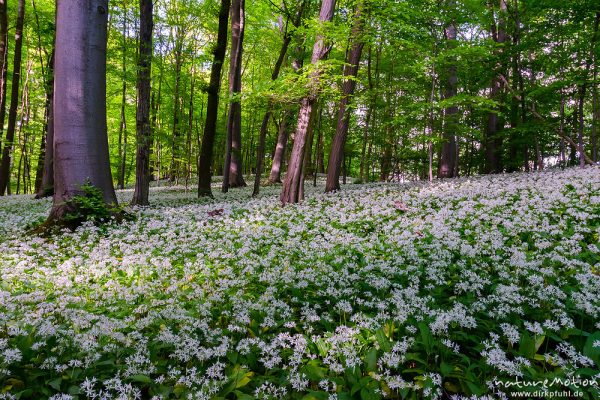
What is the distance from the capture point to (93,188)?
24.3 feet

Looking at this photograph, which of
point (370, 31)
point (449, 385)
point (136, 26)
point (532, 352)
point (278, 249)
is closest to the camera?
point (449, 385)

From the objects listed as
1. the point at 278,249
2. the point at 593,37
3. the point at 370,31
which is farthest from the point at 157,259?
the point at 593,37

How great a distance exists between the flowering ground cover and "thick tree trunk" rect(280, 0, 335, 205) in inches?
144

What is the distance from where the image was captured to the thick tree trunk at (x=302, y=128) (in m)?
9.77

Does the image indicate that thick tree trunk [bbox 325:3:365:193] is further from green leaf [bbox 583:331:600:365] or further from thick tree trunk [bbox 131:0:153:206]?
green leaf [bbox 583:331:600:365]

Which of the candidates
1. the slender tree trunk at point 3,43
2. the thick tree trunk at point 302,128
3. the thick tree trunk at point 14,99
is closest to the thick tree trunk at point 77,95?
the thick tree trunk at point 302,128

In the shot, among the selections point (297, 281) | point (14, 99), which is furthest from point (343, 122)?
point (14, 99)

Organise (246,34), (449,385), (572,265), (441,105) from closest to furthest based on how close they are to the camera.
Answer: (449,385), (572,265), (441,105), (246,34)

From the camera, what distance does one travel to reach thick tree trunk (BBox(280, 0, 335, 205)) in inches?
385

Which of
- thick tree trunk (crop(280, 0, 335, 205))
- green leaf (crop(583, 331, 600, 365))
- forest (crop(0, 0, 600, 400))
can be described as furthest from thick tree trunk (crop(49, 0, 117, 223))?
green leaf (crop(583, 331, 600, 365))

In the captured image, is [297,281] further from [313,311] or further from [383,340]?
[383,340]

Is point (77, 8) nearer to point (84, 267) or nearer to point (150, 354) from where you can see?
point (84, 267)

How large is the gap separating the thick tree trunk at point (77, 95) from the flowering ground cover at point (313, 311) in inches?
51.1

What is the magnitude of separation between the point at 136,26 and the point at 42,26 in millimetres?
6230
